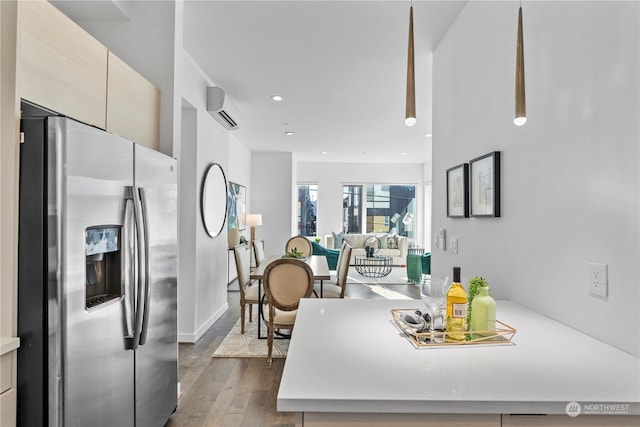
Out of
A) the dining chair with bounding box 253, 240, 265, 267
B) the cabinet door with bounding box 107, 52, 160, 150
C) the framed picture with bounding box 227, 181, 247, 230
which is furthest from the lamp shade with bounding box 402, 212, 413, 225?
the cabinet door with bounding box 107, 52, 160, 150

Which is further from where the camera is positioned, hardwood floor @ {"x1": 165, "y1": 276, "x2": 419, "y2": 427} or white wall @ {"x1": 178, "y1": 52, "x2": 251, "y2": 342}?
white wall @ {"x1": 178, "y1": 52, "x2": 251, "y2": 342}

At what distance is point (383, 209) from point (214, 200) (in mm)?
6434

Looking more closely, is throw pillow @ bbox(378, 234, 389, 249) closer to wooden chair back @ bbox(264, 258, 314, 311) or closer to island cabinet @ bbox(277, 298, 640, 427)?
wooden chair back @ bbox(264, 258, 314, 311)

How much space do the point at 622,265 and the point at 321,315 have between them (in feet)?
3.46

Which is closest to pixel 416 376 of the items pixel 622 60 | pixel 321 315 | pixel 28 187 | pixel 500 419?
pixel 500 419

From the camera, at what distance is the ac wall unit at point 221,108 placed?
3.87 metres

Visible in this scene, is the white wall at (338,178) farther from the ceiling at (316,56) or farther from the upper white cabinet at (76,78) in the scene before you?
the upper white cabinet at (76,78)

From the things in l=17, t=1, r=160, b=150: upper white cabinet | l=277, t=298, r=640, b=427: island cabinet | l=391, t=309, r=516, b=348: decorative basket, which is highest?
l=17, t=1, r=160, b=150: upper white cabinet

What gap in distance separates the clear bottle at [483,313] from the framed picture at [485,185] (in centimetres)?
69

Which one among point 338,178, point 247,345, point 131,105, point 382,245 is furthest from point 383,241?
point 131,105

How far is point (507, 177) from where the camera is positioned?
1.84 meters

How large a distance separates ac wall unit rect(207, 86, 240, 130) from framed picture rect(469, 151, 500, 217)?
2688 mm

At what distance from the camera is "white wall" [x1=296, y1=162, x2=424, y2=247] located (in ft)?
32.0

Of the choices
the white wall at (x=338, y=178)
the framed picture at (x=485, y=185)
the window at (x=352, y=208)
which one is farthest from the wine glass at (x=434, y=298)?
the window at (x=352, y=208)
